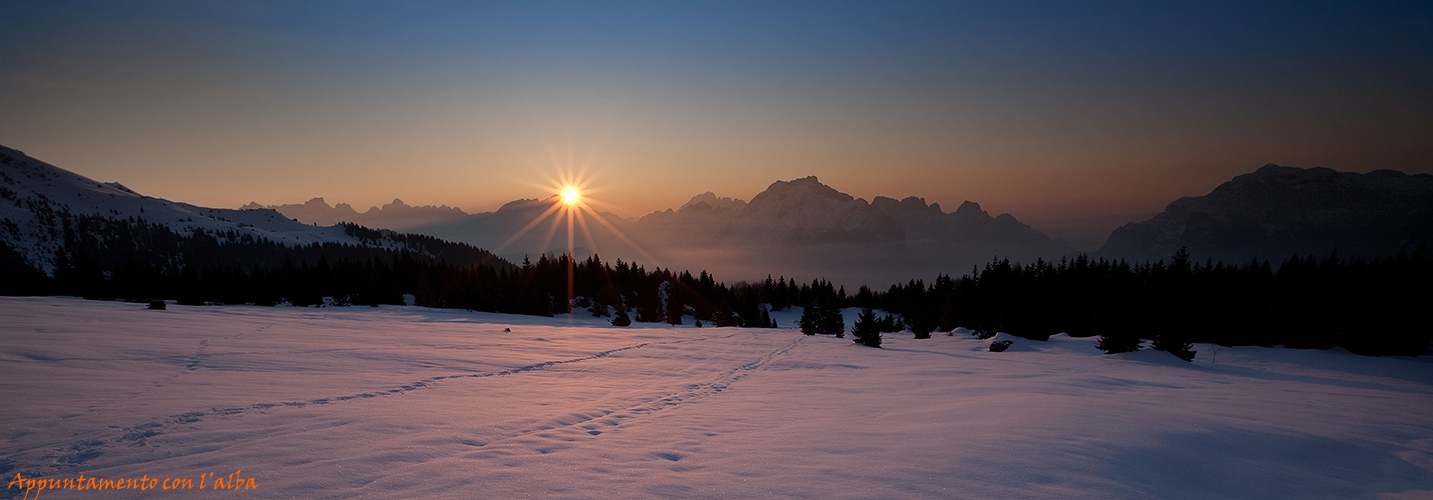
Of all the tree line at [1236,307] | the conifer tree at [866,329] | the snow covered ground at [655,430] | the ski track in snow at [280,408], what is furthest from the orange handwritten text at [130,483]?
the tree line at [1236,307]

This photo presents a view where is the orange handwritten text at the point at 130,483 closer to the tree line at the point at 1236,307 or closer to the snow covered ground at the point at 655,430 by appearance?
the snow covered ground at the point at 655,430

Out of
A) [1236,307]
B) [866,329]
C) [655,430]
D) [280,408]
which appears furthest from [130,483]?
[1236,307]

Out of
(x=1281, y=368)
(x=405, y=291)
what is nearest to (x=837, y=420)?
(x=1281, y=368)

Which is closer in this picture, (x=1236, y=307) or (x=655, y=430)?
(x=655, y=430)

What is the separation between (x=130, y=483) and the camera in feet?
15.5

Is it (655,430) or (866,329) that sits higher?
(866,329)

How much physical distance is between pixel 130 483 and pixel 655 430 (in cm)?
Result: 544

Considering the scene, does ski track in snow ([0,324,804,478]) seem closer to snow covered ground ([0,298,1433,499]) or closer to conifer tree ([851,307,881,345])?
snow covered ground ([0,298,1433,499])

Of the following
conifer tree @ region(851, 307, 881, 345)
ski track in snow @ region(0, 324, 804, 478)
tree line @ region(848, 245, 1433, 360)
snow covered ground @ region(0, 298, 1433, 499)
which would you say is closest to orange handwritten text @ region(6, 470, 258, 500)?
snow covered ground @ region(0, 298, 1433, 499)

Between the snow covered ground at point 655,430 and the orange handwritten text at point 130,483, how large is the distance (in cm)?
10

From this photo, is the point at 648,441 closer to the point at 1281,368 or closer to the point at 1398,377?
the point at 1281,368

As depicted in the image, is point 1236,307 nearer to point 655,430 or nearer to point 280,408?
point 655,430

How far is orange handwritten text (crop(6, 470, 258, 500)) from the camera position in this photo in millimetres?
4594

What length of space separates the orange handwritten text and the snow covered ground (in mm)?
104
